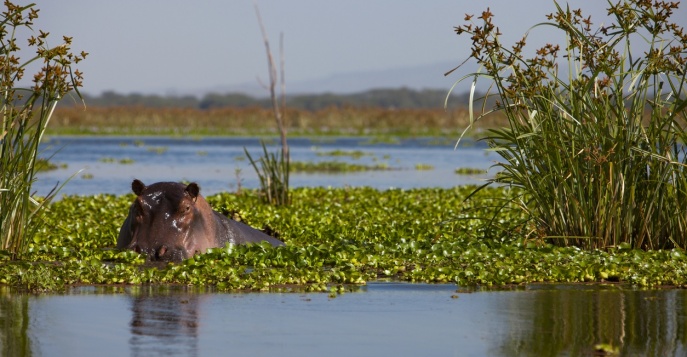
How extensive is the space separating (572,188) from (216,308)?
4102mm

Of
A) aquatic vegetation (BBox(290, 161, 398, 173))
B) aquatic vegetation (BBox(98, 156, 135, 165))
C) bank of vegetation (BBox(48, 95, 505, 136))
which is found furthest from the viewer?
bank of vegetation (BBox(48, 95, 505, 136))

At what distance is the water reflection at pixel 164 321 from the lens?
6578mm

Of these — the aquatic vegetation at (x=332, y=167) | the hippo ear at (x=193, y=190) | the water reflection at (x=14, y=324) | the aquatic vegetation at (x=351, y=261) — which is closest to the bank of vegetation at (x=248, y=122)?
the aquatic vegetation at (x=332, y=167)

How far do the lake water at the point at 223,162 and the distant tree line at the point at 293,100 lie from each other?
2764 inches

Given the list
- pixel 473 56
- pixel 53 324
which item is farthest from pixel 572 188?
pixel 53 324

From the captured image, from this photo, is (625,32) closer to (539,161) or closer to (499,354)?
(539,161)

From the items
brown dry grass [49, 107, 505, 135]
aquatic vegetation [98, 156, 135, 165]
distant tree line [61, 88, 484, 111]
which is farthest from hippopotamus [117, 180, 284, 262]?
distant tree line [61, 88, 484, 111]

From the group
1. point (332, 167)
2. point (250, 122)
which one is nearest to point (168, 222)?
point (332, 167)

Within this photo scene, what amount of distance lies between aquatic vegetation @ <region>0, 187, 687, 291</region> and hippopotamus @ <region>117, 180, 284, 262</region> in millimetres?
257

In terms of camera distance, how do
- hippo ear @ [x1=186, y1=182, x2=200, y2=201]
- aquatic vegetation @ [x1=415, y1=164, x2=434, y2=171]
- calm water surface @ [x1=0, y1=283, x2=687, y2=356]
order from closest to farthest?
calm water surface @ [x1=0, y1=283, x2=687, y2=356] → hippo ear @ [x1=186, y1=182, x2=200, y2=201] → aquatic vegetation @ [x1=415, y1=164, x2=434, y2=171]

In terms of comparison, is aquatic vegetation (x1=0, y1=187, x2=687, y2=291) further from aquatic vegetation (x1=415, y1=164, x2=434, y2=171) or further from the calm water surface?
aquatic vegetation (x1=415, y1=164, x2=434, y2=171)

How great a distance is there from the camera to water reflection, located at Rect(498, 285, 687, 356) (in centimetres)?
671

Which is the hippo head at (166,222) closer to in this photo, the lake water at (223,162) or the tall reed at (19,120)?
the tall reed at (19,120)

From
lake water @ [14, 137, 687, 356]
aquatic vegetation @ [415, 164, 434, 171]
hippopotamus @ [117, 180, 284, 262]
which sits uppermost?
hippopotamus @ [117, 180, 284, 262]
